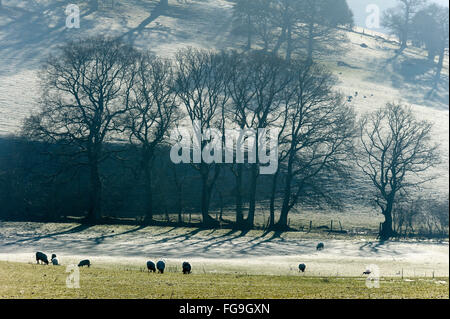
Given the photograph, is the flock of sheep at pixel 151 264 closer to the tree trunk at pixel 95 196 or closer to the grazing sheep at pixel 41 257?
the grazing sheep at pixel 41 257

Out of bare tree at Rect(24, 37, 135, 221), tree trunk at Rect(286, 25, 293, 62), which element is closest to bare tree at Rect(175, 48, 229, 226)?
bare tree at Rect(24, 37, 135, 221)

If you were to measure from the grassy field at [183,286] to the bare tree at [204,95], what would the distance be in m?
26.3

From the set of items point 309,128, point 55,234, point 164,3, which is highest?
point 164,3

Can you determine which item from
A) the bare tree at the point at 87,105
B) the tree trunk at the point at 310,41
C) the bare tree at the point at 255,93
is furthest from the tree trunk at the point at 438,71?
the bare tree at the point at 87,105

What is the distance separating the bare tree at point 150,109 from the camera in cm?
5997

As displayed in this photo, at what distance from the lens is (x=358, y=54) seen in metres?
137

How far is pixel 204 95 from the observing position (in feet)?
210

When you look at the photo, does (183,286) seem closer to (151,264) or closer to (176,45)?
(151,264)

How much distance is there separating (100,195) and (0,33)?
5767 centimetres

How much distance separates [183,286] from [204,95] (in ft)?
126

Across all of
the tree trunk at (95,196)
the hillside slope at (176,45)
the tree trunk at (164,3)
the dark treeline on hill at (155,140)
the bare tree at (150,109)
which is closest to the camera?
the tree trunk at (95,196)

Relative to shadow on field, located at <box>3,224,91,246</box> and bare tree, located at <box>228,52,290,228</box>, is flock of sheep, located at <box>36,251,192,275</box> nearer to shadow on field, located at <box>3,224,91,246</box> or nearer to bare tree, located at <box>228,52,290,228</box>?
shadow on field, located at <box>3,224,91,246</box>

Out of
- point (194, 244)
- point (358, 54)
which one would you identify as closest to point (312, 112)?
point (194, 244)

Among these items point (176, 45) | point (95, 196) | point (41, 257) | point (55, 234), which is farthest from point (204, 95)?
point (176, 45)
